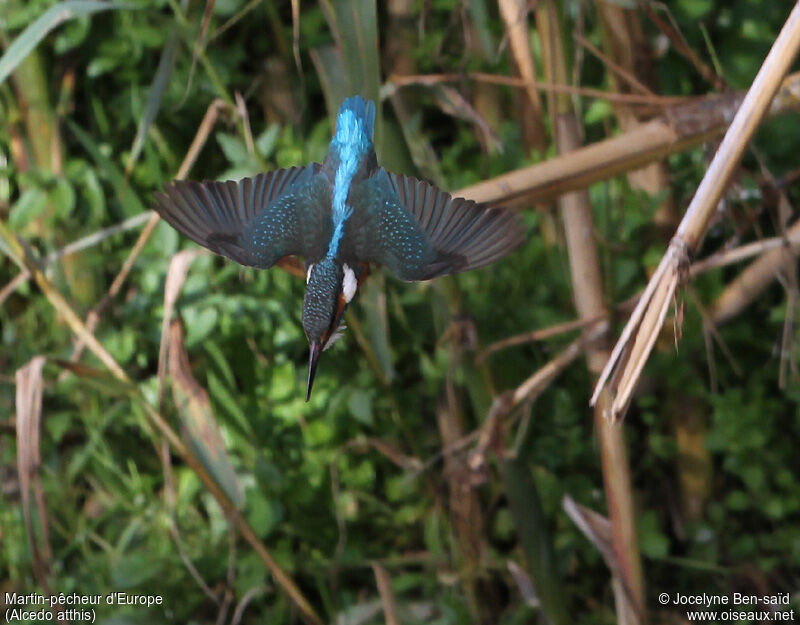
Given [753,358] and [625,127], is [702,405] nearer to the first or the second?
[753,358]

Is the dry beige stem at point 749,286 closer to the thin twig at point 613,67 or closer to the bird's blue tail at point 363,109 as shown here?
the thin twig at point 613,67

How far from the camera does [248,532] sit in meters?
1.40

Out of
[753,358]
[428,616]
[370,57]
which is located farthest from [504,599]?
[370,57]

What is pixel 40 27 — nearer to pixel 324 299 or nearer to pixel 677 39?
pixel 324 299

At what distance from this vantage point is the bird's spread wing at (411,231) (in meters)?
0.95

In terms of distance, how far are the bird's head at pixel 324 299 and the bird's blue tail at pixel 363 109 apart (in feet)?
0.49

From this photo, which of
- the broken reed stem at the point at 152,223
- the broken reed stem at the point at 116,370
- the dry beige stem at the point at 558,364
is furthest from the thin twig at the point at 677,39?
the broken reed stem at the point at 116,370

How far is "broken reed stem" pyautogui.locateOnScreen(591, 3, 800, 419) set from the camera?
2.12 ft

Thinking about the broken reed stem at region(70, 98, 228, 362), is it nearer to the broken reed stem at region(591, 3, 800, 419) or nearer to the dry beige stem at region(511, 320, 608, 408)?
the dry beige stem at region(511, 320, 608, 408)

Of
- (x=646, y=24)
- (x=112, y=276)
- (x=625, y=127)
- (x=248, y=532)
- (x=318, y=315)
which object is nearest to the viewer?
(x=318, y=315)

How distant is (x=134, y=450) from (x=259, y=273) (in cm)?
46

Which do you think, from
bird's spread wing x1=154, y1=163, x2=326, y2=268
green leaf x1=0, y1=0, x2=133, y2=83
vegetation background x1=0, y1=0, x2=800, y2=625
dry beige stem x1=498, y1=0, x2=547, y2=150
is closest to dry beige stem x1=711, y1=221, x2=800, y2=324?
vegetation background x1=0, y1=0, x2=800, y2=625

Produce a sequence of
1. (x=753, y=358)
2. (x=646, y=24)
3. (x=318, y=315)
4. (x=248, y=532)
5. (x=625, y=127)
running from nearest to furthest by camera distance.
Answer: (x=318, y=315) < (x=248, y=532) < (x=625, y=127) < (x=646, y=24) < (x=753, y=358)

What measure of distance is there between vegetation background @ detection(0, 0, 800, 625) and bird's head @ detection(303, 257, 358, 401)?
367 millimetres
